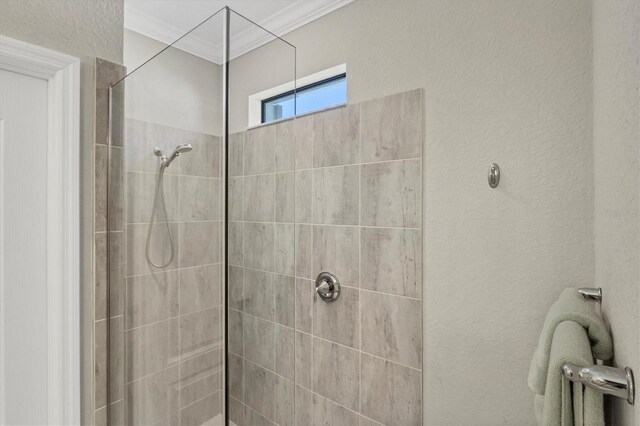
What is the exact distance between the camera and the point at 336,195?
1582 millimetres

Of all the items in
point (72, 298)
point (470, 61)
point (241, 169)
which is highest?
point (470, 61)

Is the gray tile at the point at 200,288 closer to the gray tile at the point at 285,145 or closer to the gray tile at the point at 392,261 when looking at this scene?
the gray tile at the point at 285,145

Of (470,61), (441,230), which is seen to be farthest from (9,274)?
(470,61)

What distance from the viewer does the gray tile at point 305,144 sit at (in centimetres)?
168

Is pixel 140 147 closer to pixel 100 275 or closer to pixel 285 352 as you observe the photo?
pixel 100 275

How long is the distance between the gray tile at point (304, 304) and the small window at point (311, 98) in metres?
0.80

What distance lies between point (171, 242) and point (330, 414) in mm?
1138

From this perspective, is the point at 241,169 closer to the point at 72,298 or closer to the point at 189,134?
the point at 189,134

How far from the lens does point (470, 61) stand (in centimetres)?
124

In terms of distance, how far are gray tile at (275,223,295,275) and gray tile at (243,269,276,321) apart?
0.09m

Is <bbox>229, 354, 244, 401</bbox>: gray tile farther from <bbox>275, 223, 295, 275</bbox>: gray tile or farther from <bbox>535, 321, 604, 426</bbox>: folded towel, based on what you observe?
<bbox>535, 321, 604, 426</bbox>: folded towel

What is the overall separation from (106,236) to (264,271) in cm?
56

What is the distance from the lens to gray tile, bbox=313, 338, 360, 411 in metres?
1.53

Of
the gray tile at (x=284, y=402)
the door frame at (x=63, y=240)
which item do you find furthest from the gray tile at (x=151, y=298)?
the gray tile at (x=284, y=402)
